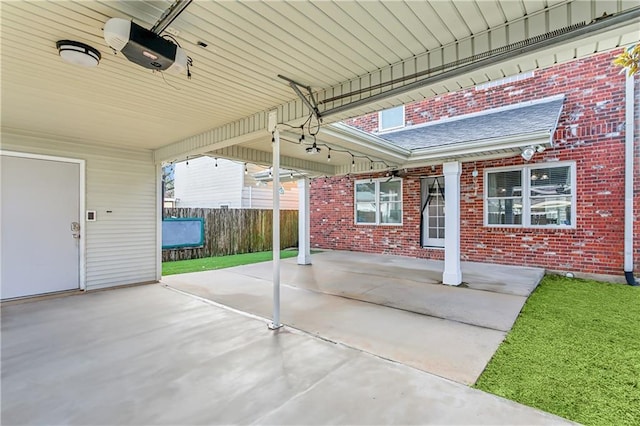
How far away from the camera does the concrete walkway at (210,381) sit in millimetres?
2223

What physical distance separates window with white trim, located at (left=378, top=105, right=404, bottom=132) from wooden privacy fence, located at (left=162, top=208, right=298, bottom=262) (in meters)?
5.44

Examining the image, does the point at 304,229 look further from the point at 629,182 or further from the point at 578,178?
the point at 629,182

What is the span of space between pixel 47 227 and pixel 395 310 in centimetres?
602

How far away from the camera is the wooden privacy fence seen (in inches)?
402

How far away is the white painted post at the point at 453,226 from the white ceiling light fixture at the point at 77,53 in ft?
19.1

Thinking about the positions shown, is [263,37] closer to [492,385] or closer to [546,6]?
[546,6]

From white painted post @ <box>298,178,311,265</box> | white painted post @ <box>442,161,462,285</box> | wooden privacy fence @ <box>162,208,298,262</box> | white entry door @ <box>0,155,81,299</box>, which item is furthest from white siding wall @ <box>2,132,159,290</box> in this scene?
white painted post @ <box>442,161,462,285</box>

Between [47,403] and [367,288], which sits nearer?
[47,403]

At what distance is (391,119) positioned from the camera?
33.5ft

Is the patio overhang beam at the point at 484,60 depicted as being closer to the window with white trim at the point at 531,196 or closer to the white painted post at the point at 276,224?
the white painted post at the point at 276,224

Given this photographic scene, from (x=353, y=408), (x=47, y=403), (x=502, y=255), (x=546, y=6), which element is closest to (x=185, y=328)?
(x=47, y=403)

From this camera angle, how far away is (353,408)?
2.30 meters

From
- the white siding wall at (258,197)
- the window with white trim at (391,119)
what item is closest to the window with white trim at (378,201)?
the window with white trim at (391,119)

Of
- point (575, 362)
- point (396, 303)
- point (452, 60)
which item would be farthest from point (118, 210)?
point (575, 362)
